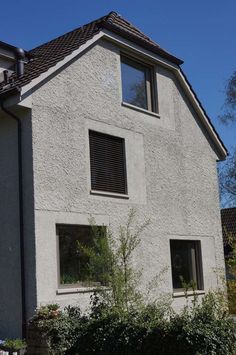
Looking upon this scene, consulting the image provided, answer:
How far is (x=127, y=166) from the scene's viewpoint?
14.2m

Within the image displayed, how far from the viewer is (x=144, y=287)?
13883mm

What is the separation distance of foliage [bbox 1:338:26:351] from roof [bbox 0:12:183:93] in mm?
5336

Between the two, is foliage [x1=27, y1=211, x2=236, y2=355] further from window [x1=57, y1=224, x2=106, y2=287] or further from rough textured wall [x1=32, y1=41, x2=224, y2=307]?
rough textured wall [x1=32, y1=41, x2=224, y2=307]

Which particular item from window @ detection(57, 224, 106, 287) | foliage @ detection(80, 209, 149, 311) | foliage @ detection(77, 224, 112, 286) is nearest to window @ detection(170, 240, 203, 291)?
window @ detection(57, 224, 106, 287)

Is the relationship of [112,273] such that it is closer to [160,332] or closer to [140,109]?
[160,332]

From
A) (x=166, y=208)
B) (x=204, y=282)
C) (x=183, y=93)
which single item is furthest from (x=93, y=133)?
(x=204, y=282)

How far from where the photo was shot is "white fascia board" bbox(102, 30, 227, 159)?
14602 mm

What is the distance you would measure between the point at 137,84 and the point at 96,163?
3.31 m

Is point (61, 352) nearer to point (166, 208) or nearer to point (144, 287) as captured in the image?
point (144, 287)

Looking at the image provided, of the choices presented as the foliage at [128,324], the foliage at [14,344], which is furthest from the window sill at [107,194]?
the foliage at [14,344]

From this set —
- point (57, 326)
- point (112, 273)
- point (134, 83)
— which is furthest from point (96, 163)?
point (57, 326)

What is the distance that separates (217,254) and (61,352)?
825 centimetres

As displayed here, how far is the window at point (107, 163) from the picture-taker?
526 inches

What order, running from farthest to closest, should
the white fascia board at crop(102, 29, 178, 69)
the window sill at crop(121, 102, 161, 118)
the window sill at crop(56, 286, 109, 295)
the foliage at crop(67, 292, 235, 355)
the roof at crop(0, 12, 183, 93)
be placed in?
the window sill at crop(121, 102, 161, 118)
the white fascia board at crop(102, 29, 178, 69)
the roof at crop(0, 12, 183, 93)
the window sill at crop(56, 286, 109, 295)
the foliage at crop(67, 292, 235, 355)
